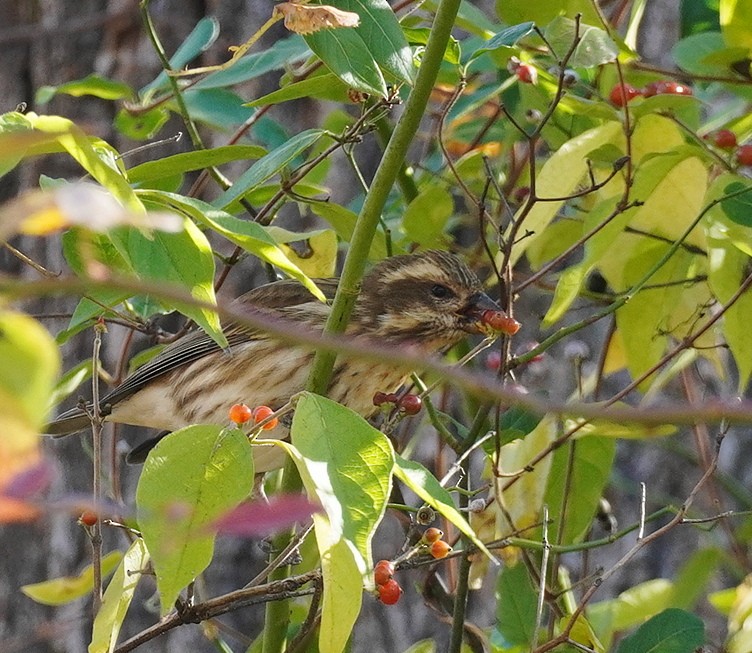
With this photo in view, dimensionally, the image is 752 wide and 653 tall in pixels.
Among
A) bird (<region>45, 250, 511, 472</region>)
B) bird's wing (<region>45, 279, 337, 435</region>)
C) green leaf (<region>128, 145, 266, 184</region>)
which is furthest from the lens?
Result: bird's wing (<region>45, 279, 337, 435</region>)

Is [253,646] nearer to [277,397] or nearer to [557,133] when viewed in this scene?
[277,397]

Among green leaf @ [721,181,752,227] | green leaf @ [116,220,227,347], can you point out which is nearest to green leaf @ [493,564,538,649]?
green leaf @ [721,181,752,227]

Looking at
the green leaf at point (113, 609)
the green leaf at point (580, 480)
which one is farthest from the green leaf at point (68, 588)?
the green leaf at point (580, 480)

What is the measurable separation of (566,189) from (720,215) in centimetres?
30

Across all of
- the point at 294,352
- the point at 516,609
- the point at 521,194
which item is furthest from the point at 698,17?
the point at 516,609

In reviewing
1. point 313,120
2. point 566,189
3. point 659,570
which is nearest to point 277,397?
point 566,189

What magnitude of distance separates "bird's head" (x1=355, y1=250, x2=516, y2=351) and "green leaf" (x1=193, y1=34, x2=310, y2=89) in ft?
2.62

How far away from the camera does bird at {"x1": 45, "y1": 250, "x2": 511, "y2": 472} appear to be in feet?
10.7

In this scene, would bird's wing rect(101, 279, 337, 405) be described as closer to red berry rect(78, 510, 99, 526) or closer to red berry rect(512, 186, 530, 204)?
red berry rect(512, 186, 530, 204)

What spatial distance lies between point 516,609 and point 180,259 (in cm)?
114

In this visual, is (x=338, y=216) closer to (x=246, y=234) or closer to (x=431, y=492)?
(x=246, y=234)

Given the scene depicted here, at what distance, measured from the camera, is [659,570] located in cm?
561

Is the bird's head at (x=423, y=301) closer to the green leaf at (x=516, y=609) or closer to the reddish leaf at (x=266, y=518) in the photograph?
the green leaf at (x=516, y=609)

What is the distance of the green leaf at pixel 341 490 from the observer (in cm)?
148
